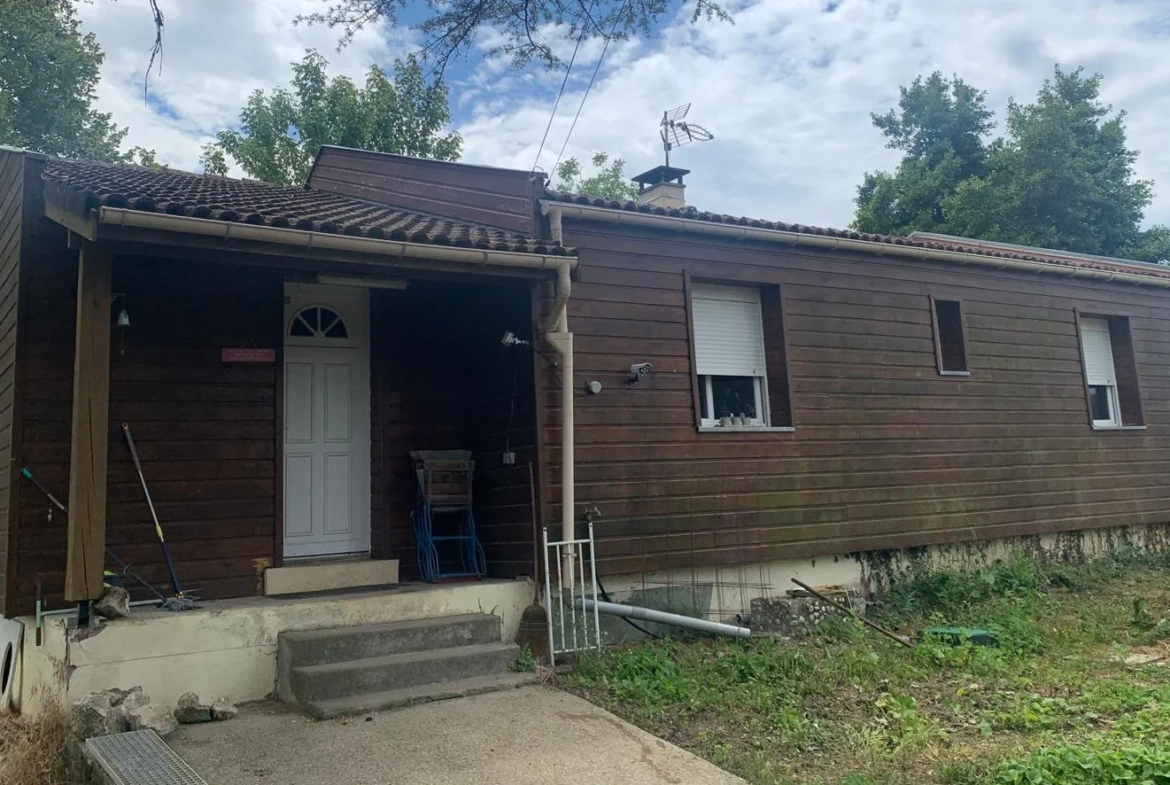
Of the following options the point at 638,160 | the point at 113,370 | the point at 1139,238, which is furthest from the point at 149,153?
the point at 1139,238

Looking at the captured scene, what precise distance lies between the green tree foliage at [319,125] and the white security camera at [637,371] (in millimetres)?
13035

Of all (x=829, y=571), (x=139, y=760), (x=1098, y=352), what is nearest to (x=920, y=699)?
(x=829, y=571)

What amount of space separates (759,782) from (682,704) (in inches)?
47.2

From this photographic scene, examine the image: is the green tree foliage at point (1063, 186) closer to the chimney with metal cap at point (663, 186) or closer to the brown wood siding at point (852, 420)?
the brown wood siding at point (852, 420)

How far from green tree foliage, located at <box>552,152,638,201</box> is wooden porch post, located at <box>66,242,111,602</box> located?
2144cm

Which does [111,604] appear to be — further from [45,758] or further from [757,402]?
[757,402]

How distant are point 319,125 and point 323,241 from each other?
1504 cm

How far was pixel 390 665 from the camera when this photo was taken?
A: 5.12 metres

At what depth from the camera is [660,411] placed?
280 inches

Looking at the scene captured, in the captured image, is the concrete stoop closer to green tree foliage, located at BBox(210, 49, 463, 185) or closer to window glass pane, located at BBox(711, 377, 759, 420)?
window glass pane, located at BBox(711, 377, 759, 420)

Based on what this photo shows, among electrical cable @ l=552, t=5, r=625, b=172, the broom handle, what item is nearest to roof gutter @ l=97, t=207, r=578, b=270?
electrical cable @ l=552, t=5, r=625, b=172

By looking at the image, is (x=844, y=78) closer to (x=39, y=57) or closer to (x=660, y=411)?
(x=660, y=411)

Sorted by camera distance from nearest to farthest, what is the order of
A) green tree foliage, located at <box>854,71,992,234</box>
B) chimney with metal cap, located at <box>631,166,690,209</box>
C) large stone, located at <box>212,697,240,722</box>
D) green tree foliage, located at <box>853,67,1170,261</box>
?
1. large stone, located at <box>212,697,240,722</box>
2. chimney with metal cap, located at <box>631,166,690,209</box>
3. green tree foliage, located at <box>853,67,1170,261</box>
4. green tree foliage, located at <box>854,71,992,234</box>

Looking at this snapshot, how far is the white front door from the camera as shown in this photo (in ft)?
22.0
